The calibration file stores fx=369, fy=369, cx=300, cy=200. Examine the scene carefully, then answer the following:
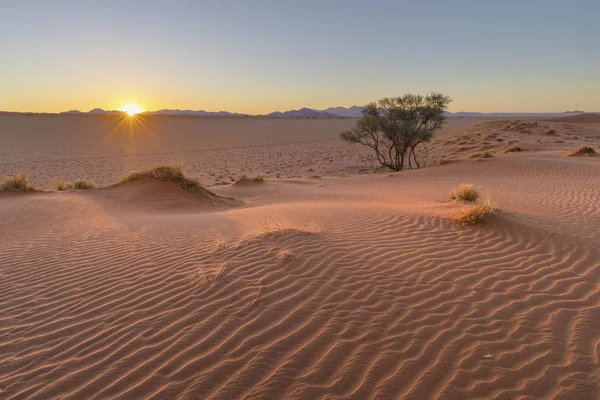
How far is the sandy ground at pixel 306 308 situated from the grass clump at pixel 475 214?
160 millimetres

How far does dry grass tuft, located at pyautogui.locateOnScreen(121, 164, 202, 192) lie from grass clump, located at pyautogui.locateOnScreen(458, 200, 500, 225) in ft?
26.9

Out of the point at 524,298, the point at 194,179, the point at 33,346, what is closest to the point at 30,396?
the point at 33,346

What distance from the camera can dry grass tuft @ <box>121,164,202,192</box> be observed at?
11.9 meters

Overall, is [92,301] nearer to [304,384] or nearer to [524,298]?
[304,384]

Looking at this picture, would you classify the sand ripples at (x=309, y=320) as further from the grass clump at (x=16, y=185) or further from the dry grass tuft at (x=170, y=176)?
the grass clump at (x=16, y=185)

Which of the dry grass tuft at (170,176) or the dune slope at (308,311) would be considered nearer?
the dune slope at (308,311)

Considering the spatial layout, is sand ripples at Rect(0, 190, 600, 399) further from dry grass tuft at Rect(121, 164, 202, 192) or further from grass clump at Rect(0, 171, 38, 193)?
grass clump at Rect(0, 171, 38, 193)

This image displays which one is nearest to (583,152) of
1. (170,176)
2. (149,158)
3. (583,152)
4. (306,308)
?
(583,152)

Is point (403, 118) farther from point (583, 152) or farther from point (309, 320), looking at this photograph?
point (309, 320)

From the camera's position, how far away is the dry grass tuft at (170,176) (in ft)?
38.9

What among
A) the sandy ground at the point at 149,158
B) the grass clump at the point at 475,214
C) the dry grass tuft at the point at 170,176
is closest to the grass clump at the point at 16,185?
the dry grass tuft at the point at 170,176

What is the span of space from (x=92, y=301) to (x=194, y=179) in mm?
8154

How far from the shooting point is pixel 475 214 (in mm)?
6418

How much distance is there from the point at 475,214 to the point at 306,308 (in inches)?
161
